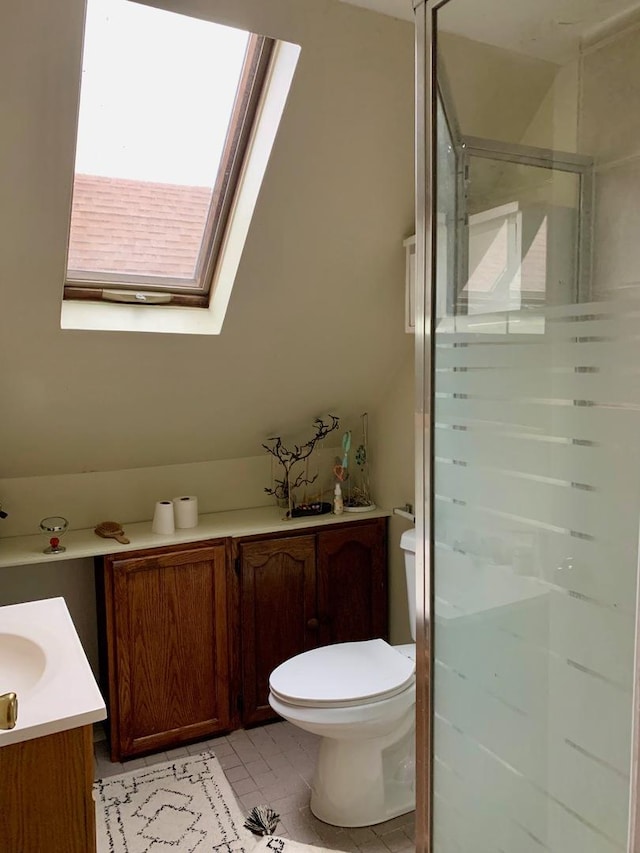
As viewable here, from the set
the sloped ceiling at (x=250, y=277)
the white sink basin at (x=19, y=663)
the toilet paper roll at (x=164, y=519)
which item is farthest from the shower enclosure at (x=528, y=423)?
the toilet paper roll at (x=164, y=519)

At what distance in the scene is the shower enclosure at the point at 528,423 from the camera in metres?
0.95

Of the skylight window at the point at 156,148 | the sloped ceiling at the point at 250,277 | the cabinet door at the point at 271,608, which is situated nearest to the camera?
the sloped ceiling at the point at 250,277

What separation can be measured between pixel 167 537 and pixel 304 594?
0.60 m

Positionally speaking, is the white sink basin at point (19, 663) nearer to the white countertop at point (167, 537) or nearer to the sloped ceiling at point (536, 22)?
the white countertop at point (167, 537)

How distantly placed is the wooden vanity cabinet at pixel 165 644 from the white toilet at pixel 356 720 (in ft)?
1.60

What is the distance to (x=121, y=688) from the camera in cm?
235

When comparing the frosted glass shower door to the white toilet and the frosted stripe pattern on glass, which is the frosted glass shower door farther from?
the white toilet

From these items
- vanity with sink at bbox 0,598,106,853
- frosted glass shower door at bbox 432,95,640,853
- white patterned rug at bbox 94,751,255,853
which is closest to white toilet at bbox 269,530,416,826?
white patterned rug at bbox 94,751,255,853

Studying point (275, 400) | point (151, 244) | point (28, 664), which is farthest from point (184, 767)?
point (151, 244)

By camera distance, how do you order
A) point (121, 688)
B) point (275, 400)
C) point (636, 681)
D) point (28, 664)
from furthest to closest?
point (275, 400), point (121, 688), point (28, 664), point (636, 681)

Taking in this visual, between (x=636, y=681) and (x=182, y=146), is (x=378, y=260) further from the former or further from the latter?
(x=636, y=681)

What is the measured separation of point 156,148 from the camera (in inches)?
79.1

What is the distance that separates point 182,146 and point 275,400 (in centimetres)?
100

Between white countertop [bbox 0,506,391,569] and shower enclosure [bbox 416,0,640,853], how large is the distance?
1.38 meters
